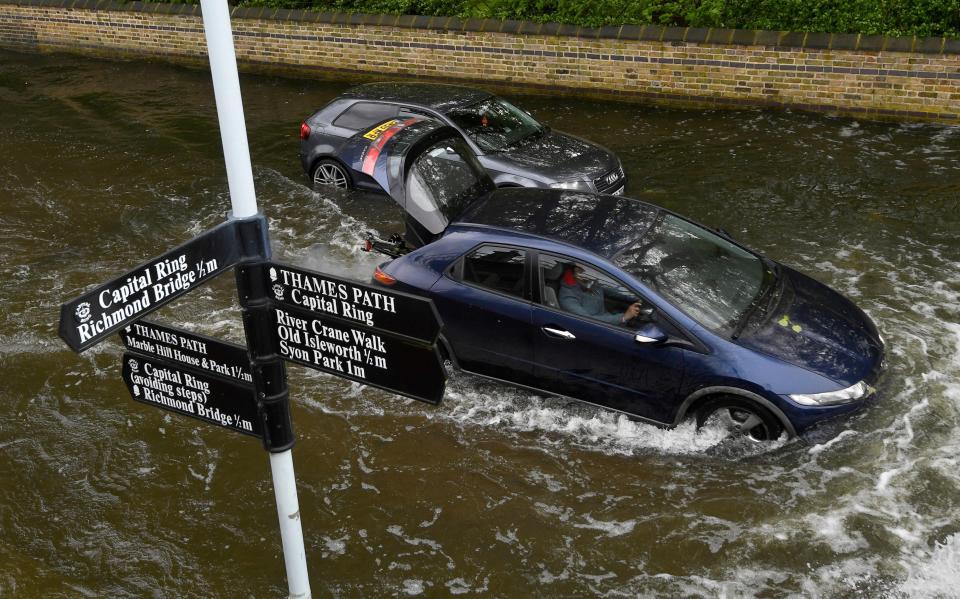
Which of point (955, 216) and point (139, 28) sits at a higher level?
point (139, 28)

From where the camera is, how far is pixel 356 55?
17.0 metres

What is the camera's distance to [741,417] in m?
6.82

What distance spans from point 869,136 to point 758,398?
7.88 metres

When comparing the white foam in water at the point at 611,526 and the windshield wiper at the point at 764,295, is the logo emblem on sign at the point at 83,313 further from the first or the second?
the windshield wiper at the point at 764,295

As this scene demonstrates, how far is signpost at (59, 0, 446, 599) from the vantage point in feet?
11.8

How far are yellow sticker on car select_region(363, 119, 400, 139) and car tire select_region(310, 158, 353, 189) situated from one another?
1.90ft

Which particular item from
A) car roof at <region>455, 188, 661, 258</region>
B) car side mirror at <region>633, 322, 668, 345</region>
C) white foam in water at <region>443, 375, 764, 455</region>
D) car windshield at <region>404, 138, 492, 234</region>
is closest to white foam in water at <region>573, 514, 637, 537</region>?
white foam in water at <region>443, 375, 764, 455</region>

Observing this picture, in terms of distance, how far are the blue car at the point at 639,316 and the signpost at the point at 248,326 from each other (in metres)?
3.25

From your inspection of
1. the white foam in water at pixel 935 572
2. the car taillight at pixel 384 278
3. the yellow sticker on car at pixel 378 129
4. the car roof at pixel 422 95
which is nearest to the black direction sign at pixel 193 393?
the car taillight at pixel 384 278

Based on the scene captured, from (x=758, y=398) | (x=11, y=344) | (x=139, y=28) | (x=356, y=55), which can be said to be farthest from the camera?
(x=139, y=28)

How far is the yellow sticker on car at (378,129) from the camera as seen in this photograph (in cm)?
1057

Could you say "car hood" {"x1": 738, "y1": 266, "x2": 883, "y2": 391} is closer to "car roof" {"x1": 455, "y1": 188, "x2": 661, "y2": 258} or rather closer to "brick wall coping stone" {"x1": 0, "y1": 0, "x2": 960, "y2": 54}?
"car roof" {"x1": 455, "y1": 188, "x2": 661, "y2": 258}

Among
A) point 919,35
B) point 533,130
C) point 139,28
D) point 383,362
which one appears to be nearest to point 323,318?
point 383,362

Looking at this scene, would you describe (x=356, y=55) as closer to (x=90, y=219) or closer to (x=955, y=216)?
(x=90, y=219)
